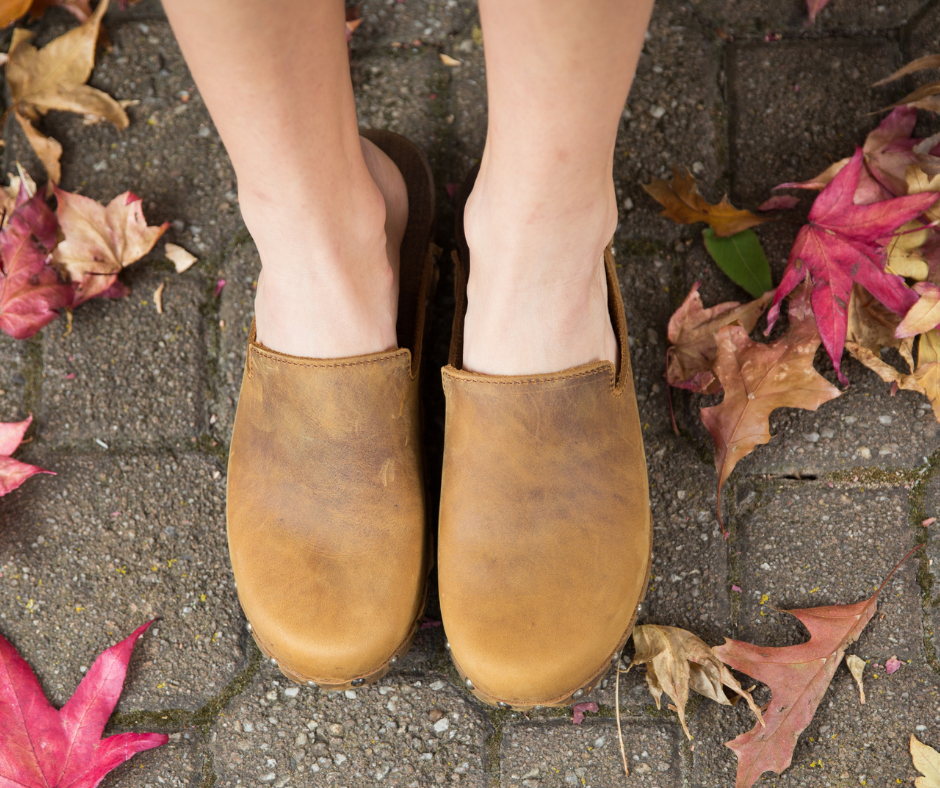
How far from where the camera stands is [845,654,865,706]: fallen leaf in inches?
45.3

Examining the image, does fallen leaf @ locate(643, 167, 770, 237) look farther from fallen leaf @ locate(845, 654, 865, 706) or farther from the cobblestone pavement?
fallen leaf @ locate(845, 654, 865, 706)

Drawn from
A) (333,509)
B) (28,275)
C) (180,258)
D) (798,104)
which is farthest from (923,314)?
(28,275)

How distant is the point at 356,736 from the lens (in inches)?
45.8

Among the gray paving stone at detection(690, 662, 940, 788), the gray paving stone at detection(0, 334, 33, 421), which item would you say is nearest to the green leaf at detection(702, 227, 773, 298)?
the gray paving stone at detection(690, 662, 940, 788)

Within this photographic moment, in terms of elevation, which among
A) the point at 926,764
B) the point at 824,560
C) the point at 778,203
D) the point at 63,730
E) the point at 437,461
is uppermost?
the point at 778,203

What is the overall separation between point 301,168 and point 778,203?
2.98ft

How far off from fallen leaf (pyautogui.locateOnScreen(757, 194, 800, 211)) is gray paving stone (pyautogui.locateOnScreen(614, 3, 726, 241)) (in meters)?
0.09

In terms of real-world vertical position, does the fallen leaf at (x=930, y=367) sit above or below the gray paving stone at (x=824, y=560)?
above

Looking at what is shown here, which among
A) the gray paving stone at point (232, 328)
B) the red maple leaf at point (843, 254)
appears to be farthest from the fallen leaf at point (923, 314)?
the gray paving stone at point (232, 328)

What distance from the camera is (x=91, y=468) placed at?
1.27m

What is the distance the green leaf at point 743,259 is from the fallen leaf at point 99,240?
3.31 feet

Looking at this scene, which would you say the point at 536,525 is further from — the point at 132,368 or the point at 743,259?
the point at 132,368

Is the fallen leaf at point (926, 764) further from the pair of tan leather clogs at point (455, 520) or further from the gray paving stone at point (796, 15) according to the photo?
the gray paving stone at point (796, 15)

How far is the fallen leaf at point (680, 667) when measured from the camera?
3.68 feet
